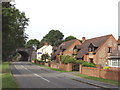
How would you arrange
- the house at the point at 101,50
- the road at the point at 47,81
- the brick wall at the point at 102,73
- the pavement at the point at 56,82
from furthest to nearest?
the house at the point at 101,50
the brick wall at the point at 102,73
the road at the point at 47,81
the pavement at the point at 56,82

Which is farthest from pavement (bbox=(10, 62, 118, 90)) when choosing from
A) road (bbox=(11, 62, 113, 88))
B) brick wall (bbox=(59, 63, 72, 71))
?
brick wall (bbox=(59, 63, 72, 71))

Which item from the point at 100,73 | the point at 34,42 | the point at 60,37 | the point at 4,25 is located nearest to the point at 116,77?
the point at 100,73

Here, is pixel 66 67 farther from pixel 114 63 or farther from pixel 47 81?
pixel 47 81

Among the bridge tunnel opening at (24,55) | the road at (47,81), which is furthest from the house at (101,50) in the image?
the bridge tunnel opening at (24,55)

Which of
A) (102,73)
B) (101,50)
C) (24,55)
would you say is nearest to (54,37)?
(24,55)

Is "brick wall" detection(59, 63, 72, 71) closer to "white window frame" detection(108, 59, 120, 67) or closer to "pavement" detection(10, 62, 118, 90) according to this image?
"white window frame" detection(108, 59, 120, 67)

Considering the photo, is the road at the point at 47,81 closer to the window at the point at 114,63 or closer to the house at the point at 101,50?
the window at the point at 114,63

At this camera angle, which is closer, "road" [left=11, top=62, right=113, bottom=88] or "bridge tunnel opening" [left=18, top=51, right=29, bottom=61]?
"road" [left=11, top=62, right=113, bottom=88]

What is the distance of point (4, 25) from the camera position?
81.9ft

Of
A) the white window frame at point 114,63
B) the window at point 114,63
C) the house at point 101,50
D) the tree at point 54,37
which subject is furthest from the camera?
the tree at point 54,37

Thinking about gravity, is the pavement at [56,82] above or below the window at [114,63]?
below

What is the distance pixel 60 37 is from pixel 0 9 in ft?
386

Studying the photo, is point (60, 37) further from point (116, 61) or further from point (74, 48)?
point (116, 61)

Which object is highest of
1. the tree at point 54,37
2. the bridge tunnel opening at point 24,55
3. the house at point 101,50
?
the tree at point 54,37
